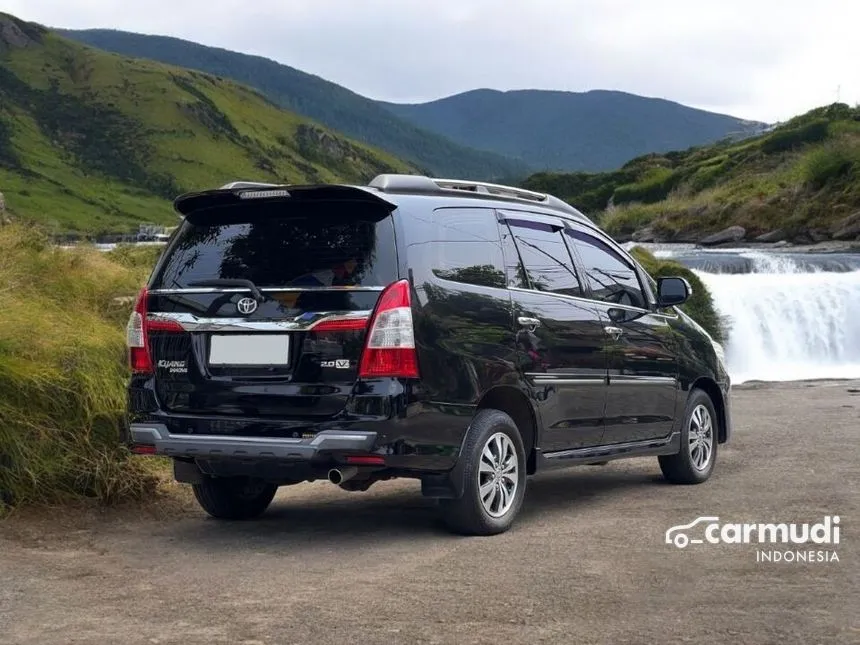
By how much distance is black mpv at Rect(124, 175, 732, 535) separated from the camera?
585 cm

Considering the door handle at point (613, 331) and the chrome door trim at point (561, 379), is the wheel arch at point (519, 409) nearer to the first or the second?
the chrome door trim at point (561, 379)

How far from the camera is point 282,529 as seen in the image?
702cm

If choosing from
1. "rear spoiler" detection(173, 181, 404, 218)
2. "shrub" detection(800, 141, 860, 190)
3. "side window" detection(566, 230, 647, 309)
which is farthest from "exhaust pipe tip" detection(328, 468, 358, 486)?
"shrub" detection(800, 141, 860, 190)

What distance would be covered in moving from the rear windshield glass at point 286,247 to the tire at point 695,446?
3.50 meters

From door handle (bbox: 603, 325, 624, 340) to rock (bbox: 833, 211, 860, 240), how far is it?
32749 mm

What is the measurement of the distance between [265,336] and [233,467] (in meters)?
0.73

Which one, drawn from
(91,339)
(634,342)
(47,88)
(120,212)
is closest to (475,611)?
(634,342)

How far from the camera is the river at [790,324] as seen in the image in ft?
70.8

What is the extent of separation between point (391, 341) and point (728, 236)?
38.5 meters

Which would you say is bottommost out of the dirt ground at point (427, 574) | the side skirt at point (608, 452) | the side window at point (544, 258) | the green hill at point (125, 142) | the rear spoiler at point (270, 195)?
the dirt ground at point (427, 574)

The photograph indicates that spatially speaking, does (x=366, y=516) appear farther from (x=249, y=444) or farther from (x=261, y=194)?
(x=261, y=194)

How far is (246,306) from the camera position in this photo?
6.08m

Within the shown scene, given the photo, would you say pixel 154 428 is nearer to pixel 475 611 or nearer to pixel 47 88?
pixel 475 611

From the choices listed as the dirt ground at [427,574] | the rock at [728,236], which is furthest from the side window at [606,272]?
the rock at [728,236]
